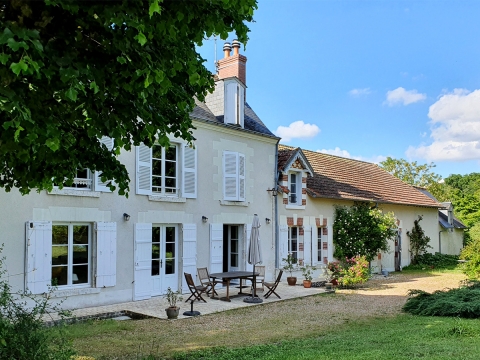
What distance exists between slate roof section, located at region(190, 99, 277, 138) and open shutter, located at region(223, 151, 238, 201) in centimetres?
101

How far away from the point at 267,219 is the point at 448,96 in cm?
1277

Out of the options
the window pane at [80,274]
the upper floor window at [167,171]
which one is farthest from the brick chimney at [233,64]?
the window pane at [80,274]

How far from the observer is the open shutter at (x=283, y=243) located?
15922mm

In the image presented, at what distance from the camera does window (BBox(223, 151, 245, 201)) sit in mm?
14328

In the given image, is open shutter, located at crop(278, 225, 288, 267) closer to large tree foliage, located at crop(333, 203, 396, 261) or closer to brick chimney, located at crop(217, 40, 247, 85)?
large tree foliage, located at crop(333, 203, 396, 261)

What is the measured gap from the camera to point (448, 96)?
22.1 m

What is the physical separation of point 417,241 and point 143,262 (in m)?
16.6

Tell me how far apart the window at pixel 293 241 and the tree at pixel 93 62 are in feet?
41.1

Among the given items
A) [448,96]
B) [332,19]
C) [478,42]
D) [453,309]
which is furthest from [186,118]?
[448,96]

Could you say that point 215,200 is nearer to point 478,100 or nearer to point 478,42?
point 478,42

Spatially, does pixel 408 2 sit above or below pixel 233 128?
above

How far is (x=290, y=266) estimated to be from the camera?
15562mm

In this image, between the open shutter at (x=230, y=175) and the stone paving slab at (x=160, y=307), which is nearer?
the stone paving slab at (x=160, y=307)

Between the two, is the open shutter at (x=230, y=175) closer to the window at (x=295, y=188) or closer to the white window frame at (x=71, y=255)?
the window at (x=295, y=188)
